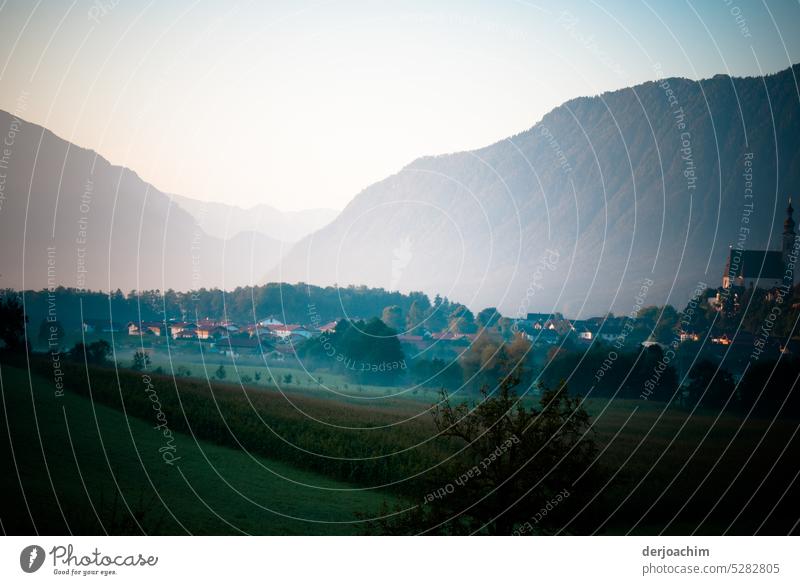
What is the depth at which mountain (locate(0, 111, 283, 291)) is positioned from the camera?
4178 centimetres

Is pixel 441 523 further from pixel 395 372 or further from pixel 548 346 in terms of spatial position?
pixel 548 346

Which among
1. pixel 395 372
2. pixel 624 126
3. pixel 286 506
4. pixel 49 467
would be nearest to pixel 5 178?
pixel 49 467

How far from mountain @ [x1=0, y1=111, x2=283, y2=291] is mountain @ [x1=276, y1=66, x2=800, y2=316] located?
41216 millimetres

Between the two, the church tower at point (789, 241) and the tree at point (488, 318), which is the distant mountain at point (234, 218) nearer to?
the tree at point (488, 318)

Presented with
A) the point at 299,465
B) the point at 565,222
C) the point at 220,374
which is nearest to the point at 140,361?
the point at 220,374

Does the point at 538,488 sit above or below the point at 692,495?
above

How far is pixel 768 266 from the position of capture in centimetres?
8581

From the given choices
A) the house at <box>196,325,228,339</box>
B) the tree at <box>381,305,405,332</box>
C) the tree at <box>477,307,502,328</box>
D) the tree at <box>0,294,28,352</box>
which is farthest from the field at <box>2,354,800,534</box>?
the tree at <box>477,307,502,328</box>

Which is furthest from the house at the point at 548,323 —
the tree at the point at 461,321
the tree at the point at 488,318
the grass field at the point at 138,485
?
the grass field at the point at 138,485

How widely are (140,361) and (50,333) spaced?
22.2ft

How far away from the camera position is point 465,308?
95562 millimetres

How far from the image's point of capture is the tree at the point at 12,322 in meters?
43.1

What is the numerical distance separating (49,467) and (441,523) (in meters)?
13.1

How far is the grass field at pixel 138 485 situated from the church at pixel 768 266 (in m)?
62.7
